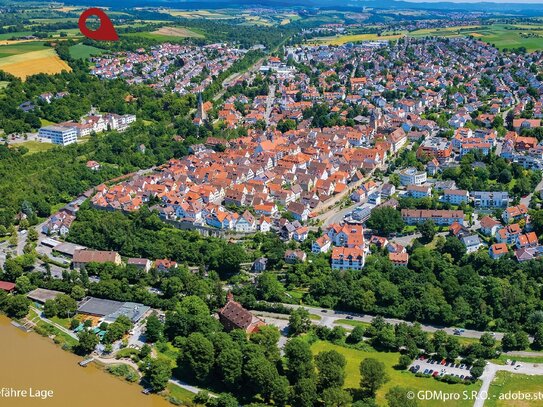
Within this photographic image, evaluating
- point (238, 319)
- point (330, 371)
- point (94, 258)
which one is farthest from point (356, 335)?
point (94, 258)

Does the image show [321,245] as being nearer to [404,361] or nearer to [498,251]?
[498,251]

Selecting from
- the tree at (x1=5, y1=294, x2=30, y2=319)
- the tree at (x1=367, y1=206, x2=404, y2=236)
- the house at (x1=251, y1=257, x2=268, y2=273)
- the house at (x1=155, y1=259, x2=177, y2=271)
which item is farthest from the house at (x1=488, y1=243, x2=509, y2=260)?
the tree at (x1=5, y1=294, x2=30, y2=319)

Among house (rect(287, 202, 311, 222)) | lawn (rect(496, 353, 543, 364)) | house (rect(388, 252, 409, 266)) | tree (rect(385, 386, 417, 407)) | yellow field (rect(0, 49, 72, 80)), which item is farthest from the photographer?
yellow field (rect(0, 49, 72, 80))

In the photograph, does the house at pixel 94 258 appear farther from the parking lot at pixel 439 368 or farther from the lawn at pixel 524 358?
the lawn at pixel 524 358

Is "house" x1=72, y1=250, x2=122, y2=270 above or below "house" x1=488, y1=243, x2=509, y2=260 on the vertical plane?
below

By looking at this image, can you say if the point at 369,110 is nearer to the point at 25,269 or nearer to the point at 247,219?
the point at 247,219

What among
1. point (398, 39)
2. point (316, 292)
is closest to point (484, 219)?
point (316, 292)

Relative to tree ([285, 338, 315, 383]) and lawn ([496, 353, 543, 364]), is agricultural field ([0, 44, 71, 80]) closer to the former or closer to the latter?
tree ([285, 338, 315, 383])

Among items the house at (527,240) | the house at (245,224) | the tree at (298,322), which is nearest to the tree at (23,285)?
the house at (245,224)
